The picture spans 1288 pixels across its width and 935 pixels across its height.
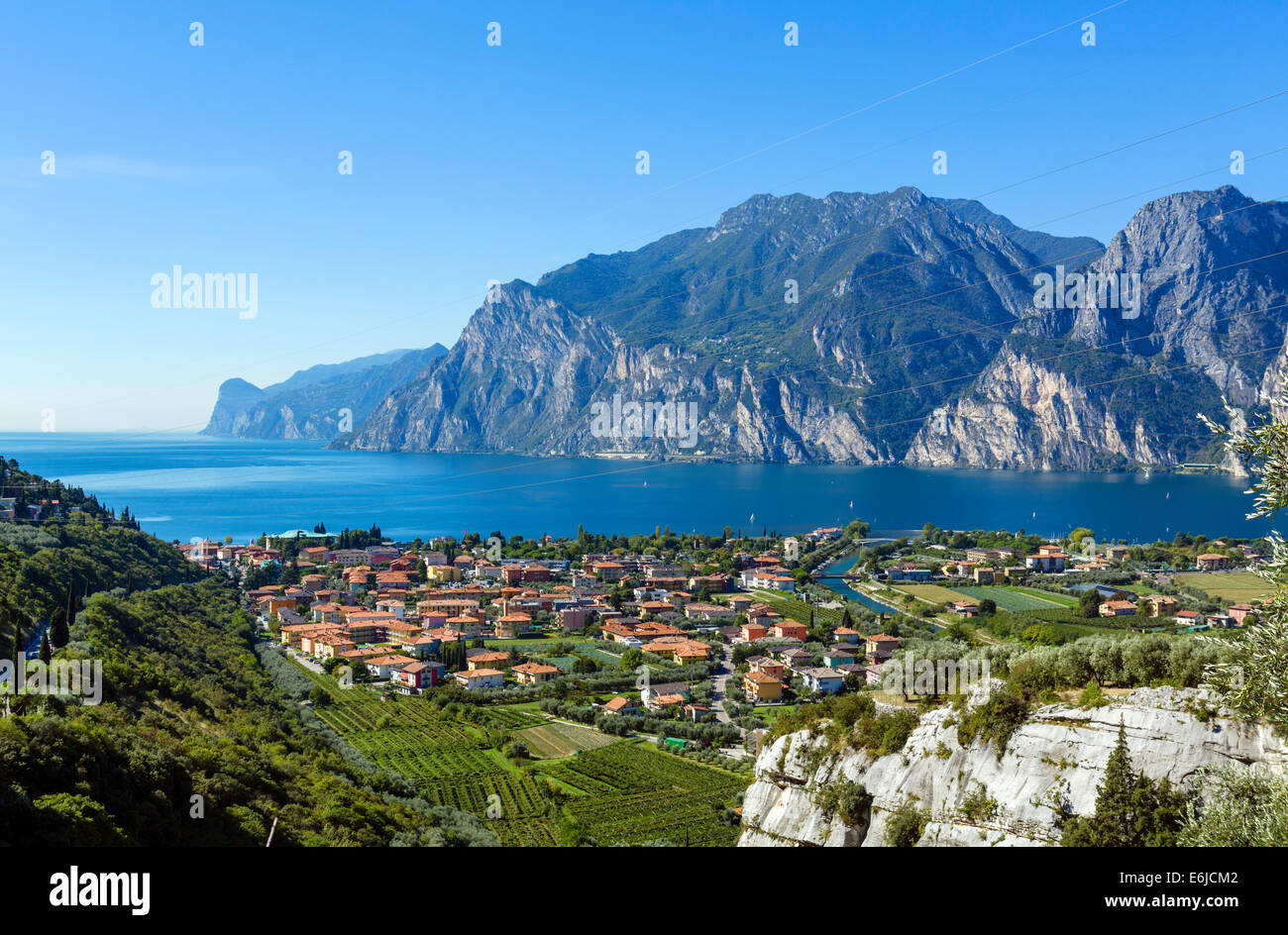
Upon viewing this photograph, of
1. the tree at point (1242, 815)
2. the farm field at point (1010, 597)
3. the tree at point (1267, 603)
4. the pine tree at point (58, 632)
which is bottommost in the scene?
the farm field at point (1010, 597)

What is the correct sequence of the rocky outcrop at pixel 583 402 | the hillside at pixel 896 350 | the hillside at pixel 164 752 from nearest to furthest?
the hillside at pixel 164 752, the hillside at pixel 896 350, the rocky outcrop at pixel 583 402

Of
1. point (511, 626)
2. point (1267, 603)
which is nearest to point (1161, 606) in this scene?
point (511, 626)

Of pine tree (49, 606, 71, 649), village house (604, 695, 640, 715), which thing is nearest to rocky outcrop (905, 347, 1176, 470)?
village house (604, 695, 640, 715)

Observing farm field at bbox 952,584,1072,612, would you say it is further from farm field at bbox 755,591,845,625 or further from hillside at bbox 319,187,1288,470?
hillside at bbox 319,187,1288,470

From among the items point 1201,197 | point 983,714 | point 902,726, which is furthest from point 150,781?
point 1201,197

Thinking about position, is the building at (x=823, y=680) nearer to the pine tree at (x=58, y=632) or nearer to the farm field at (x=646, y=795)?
the farm field at (x=646, y=795)

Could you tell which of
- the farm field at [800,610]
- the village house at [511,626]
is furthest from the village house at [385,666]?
the farm field at [800,610]
